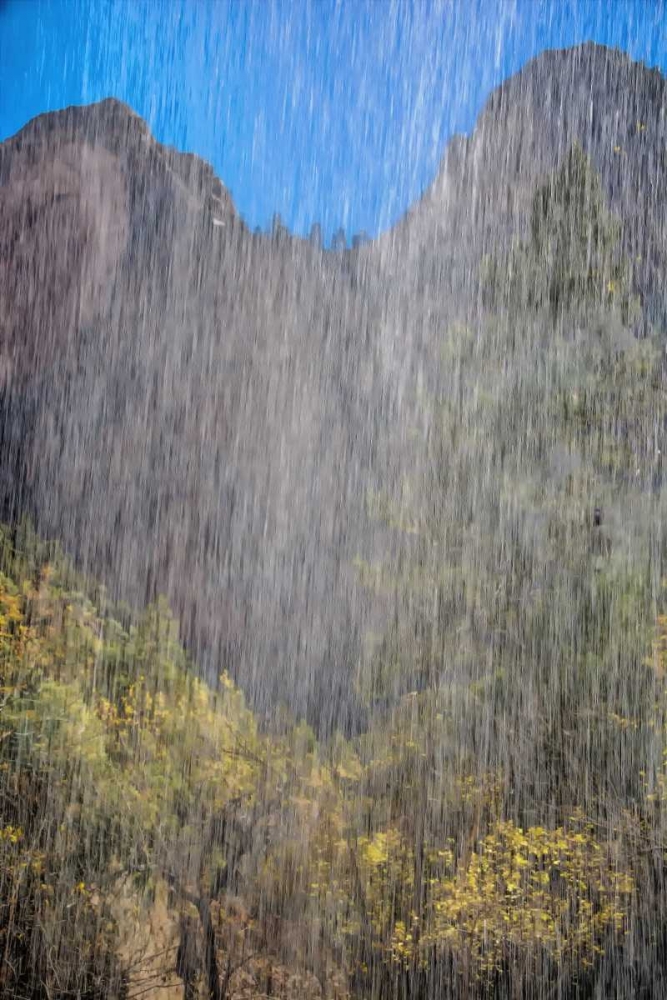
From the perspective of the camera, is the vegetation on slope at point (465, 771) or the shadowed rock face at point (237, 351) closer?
the vegetation on slope at point (465, 771)

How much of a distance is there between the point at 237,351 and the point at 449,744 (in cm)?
1371

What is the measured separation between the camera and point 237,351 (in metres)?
20.4

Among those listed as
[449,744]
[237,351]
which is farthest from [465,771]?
[237,351]

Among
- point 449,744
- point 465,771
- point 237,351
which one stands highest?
point 237,351

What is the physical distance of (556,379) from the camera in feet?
29.3

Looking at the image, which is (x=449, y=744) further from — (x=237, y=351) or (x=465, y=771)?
(x=237, y=351)

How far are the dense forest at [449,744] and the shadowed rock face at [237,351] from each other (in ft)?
4.36

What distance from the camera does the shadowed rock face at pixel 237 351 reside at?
1424 cm

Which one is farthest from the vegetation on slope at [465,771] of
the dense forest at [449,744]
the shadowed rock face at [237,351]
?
the shadowed rock face at [237,351]

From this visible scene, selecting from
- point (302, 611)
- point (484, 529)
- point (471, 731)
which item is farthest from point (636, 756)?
point (302, 611)

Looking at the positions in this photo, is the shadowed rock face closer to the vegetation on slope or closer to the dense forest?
the dense forest

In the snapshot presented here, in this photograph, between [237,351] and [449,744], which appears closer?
[449,744]

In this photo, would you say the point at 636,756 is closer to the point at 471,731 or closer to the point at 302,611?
the point at 471,731

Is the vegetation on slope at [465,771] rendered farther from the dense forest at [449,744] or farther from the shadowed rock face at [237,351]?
the shadowed rock face at [237,351]
